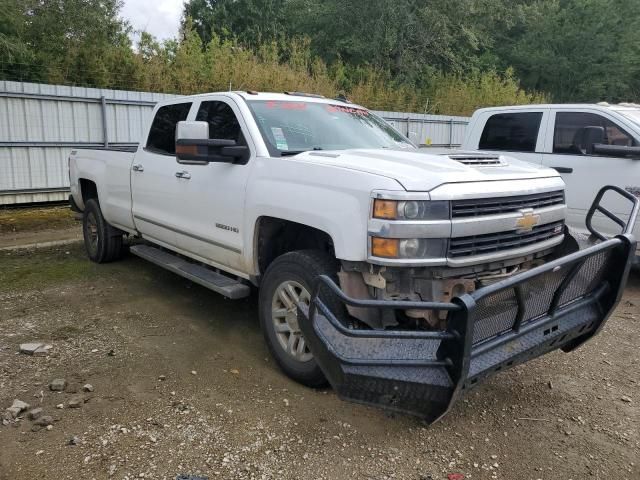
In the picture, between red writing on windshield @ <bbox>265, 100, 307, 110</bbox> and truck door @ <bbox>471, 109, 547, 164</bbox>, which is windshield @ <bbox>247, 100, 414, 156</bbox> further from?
truck door @ <bbox>471, 109, 547, 164</bbox>

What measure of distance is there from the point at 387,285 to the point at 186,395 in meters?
1.55

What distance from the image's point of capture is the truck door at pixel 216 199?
4.24m

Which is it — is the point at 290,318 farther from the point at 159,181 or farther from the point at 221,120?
the point at 159,181

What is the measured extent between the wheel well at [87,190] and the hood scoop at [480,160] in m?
4.97

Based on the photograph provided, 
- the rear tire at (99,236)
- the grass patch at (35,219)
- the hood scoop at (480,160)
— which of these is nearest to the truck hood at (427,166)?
the hood scoop at (480,160)

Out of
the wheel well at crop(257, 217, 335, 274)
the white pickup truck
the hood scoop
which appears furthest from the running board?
the hood scoop

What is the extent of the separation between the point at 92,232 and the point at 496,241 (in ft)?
17.8

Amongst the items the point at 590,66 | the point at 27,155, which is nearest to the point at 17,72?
the point at 27,155

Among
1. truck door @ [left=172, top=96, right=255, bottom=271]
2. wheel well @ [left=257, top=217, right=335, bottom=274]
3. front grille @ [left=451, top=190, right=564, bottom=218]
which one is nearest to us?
front grille @ [left=451, top=190, right=564, bottom=218]

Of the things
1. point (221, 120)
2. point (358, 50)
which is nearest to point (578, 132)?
point (221, 120)

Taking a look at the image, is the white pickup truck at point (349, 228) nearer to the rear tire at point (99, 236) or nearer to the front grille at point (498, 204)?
the front grille at point (498, 204)

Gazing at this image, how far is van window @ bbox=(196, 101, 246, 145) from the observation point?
4.49 meters

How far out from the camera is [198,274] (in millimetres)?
4766

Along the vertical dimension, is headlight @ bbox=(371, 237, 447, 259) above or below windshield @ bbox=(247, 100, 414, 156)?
below
